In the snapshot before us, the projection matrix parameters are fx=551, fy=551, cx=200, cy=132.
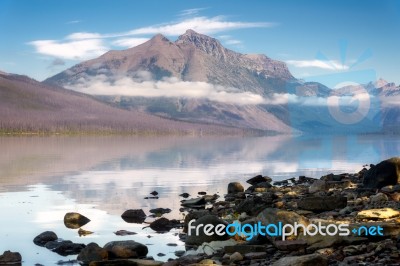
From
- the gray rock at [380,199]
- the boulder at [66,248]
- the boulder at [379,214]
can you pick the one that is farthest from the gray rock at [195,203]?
the boulder at [379,214]

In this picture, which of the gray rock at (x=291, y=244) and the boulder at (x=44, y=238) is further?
the boulder at (x=44, y=238)

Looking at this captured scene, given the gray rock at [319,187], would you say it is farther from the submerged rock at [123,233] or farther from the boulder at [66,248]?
the boulder at [66,248]

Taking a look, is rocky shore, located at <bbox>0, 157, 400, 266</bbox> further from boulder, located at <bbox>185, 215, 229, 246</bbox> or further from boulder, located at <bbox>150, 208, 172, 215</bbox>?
boulder, located at <bbox>150, 208, 172, 215</bbox>

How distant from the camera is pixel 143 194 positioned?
150 ft

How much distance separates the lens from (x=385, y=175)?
33.8 m

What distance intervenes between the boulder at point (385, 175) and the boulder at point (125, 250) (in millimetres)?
17919

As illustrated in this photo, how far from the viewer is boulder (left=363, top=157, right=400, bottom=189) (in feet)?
110

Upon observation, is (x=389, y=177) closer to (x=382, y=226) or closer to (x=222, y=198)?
(x=222, y=198)

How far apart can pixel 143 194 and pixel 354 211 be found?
2472 cm

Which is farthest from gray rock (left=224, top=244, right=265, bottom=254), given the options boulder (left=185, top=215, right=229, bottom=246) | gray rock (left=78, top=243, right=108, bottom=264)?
gray rock (left=78, top=243, right=108, bottom=264)

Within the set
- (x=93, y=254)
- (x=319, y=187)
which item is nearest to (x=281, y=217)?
(x=93, y=254)

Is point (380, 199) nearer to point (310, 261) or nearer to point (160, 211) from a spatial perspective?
point (310, 261)

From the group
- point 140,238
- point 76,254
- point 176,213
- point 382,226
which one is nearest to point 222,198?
point 176,213

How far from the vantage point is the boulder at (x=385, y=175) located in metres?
33.4
